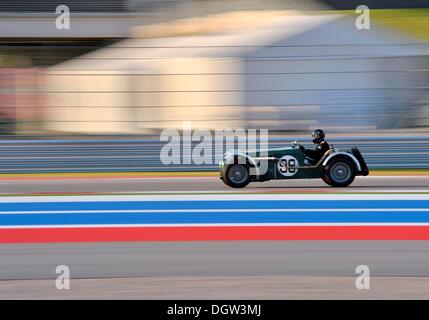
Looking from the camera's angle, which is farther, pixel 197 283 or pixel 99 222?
pixel 99 222

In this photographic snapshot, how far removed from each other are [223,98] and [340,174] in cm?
448

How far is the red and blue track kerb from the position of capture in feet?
27.7

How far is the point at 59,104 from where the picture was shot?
16406 mm

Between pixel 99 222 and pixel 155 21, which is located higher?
pixel 155 21

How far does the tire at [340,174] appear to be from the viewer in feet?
41.1

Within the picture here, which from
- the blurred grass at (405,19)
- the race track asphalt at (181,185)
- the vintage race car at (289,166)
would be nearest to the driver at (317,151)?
the vintage race car at (289,166)

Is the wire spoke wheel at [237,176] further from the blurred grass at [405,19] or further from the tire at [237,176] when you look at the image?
the blurred grass at [405,19]

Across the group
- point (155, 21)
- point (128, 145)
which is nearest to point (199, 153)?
point (128, 145)

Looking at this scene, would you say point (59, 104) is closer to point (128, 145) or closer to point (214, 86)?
point (128, 145)

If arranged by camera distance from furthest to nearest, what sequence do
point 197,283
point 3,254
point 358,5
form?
point 358,5, point 3,254, point 197,283

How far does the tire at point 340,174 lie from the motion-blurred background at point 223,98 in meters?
3.01

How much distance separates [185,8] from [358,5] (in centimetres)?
384

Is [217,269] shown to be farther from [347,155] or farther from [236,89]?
[236,89]
